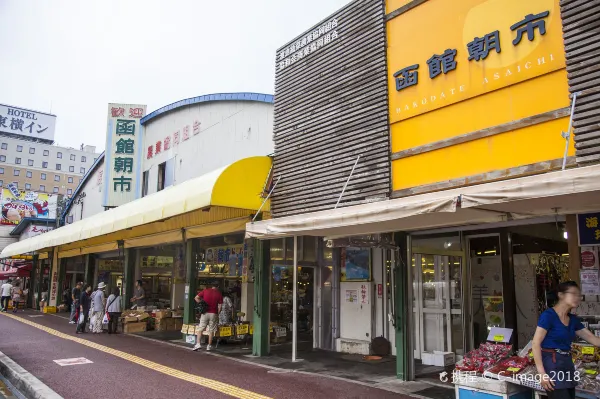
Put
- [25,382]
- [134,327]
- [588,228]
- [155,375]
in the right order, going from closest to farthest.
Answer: [588,228] < [25,382] < [155,375] < [134,327]

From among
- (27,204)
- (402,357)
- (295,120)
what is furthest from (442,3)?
(27,204)

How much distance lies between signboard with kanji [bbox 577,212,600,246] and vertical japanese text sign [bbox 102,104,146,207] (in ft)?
54.5

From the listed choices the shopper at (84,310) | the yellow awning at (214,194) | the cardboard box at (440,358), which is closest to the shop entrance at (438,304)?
the cardboard box at (440,358)

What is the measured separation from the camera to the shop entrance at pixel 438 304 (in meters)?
9.76

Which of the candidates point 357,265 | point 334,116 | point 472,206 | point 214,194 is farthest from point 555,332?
point 357,265

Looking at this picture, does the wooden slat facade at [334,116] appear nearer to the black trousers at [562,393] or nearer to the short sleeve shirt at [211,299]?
the short sleeve shirt at [211,299]

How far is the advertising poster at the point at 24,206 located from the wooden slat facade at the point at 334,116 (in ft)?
145

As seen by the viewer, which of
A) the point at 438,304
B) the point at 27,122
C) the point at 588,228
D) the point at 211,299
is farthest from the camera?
the point at 27,122

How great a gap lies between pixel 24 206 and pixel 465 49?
174ft

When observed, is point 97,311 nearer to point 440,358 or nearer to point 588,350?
point 440,358

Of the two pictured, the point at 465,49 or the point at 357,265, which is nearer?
the point at 465,49

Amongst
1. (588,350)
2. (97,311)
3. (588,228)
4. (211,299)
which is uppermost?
(588,228)

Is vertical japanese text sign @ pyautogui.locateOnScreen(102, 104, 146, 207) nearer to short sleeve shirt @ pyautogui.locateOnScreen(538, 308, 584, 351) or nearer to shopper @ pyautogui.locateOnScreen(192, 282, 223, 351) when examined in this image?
shopper @ pyautogui.locateOnScreen(192, 282, 223, 351)

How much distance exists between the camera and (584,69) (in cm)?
594
